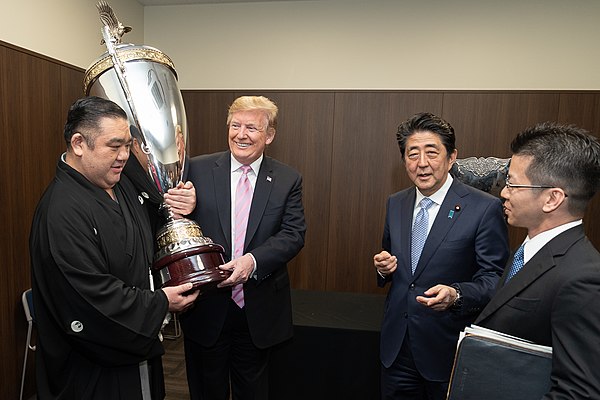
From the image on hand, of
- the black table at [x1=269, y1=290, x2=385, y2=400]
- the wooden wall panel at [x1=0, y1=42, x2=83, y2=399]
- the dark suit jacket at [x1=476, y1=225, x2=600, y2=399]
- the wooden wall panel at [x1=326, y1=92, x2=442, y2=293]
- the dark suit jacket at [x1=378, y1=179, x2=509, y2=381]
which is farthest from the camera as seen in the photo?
the wooden wall panel at [x1=326, y1=92, x2=442, y2=293]

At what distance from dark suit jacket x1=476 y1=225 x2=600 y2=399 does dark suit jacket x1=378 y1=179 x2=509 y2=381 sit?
0.43 meters

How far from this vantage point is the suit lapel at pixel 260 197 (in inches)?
65.6

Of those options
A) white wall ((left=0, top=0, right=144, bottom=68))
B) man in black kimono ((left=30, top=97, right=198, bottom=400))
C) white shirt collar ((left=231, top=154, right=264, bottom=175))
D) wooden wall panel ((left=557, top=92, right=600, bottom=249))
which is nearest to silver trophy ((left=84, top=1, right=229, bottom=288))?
man in black kimono ((left=30, top=97, right=198, bottom=400))

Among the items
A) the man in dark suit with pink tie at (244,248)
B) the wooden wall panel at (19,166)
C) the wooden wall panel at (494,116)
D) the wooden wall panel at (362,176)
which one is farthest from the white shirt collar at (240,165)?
the wooden wall panel at (494,116)

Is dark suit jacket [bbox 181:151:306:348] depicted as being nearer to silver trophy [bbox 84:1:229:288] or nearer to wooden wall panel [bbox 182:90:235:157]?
silver trophy [bbox 84:1:229:288]

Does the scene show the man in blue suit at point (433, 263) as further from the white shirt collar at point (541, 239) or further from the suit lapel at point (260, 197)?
the suit lapel at point (260, 197)

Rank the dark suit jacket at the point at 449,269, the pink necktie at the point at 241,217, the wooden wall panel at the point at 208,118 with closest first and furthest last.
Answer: the dark suit jacket at the point at 449,269, the pink necktie at the point at 241,217, the wooden wall panel at the point at 208,118

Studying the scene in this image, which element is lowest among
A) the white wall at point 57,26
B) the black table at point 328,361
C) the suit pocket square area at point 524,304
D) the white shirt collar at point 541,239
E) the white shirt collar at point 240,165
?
the black table at point 328,361

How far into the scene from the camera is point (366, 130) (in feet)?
11.7

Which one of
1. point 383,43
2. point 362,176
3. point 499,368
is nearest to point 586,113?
→ point 383,43

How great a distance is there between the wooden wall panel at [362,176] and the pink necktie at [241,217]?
2.02 m

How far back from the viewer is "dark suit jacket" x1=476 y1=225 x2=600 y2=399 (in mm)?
792

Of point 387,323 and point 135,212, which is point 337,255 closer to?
point 387,323

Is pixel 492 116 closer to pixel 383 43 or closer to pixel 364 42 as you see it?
pixel 383 43
